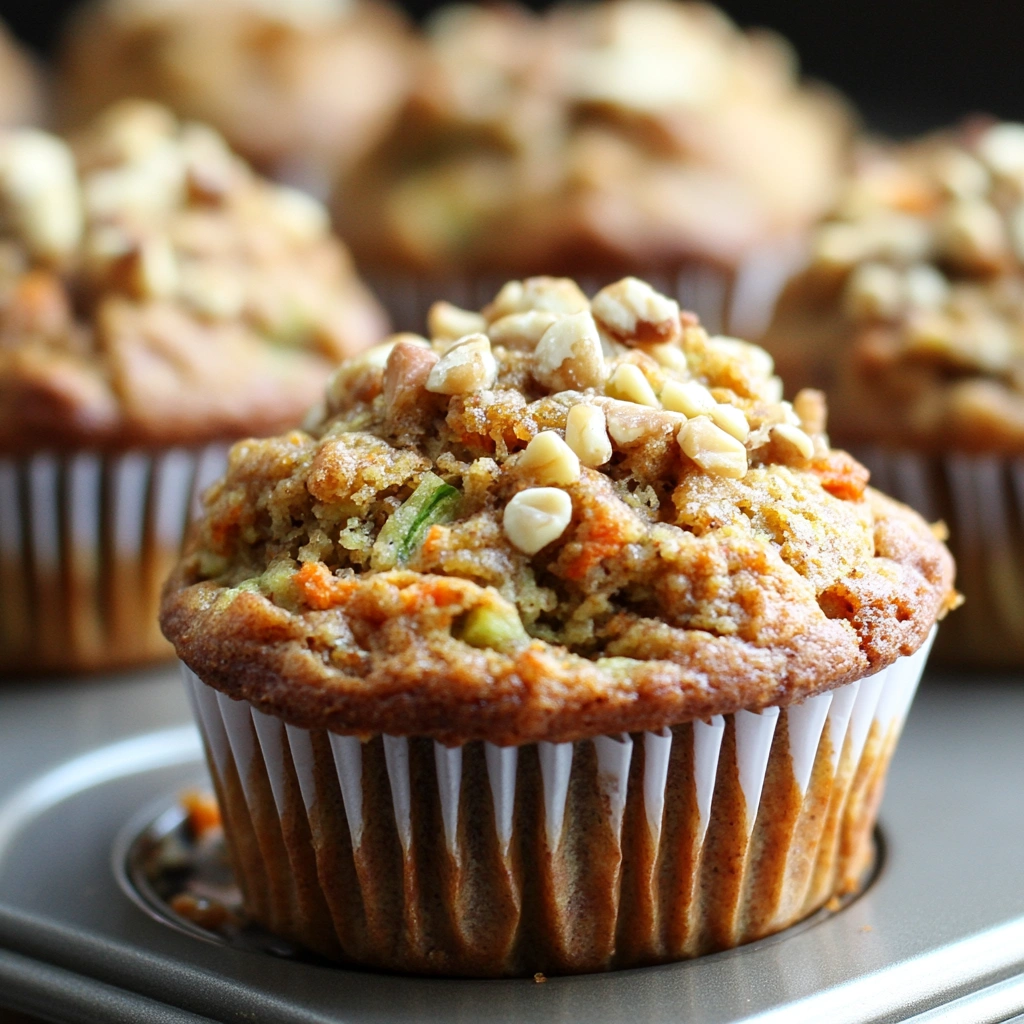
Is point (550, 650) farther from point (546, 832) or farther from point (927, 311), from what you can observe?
point (927, 311)

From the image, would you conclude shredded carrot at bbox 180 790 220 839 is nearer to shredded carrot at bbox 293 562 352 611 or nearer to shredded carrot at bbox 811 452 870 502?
shredded carrot at bbox 293 562 352 611

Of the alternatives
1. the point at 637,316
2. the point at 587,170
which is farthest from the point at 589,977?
the point at 587,170

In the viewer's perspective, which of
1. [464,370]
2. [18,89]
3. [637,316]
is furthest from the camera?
[18,89]

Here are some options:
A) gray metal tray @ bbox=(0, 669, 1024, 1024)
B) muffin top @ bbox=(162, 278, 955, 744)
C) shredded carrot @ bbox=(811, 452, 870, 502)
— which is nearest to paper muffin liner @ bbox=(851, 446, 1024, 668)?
gray metal tray @ bbox=(0, 669, 1024, 1024)

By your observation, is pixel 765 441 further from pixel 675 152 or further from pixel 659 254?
pixel 675 152

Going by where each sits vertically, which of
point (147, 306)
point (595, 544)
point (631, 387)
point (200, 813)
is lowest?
point (200, 813)

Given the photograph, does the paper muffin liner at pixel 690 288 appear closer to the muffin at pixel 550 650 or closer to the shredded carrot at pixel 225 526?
the muffin at pixel 550 650

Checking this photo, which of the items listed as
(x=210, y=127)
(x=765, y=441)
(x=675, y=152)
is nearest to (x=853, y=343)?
(x=765, y=441)
